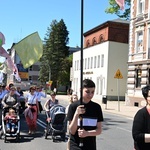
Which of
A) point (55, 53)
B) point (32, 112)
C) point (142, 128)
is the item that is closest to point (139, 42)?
point (32, 112)

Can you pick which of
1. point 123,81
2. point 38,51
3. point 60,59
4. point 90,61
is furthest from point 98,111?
point 60,59

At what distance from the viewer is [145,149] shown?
3898 mm

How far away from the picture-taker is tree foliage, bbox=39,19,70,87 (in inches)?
3145

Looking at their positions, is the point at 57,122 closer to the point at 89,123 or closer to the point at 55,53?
the point at 89,123

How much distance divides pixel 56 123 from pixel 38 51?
14.3ft

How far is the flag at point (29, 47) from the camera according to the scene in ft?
21.5

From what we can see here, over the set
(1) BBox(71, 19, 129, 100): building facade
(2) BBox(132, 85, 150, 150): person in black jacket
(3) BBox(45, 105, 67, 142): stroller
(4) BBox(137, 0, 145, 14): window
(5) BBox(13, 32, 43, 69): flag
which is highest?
(4) BBox(137, 0, 145, 14): window

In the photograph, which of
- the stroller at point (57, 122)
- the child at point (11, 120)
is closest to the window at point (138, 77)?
the stroller at point (57, 122)

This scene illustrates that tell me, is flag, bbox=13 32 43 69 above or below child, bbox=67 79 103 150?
above

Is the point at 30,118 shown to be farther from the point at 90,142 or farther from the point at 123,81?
the point at 123,81

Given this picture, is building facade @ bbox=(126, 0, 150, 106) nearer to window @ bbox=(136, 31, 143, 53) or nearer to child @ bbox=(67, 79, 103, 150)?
window @ bbox=(136, 31, 143, 53)

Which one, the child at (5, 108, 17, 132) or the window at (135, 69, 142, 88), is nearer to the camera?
the child at (5, 108, 17, 132)

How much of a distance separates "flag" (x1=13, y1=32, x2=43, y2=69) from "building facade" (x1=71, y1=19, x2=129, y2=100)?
117 feet

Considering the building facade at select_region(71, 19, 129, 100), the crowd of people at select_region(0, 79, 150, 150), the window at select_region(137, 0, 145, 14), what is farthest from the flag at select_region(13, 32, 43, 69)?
the building facade at select_region(71, 19, 129, 100)
